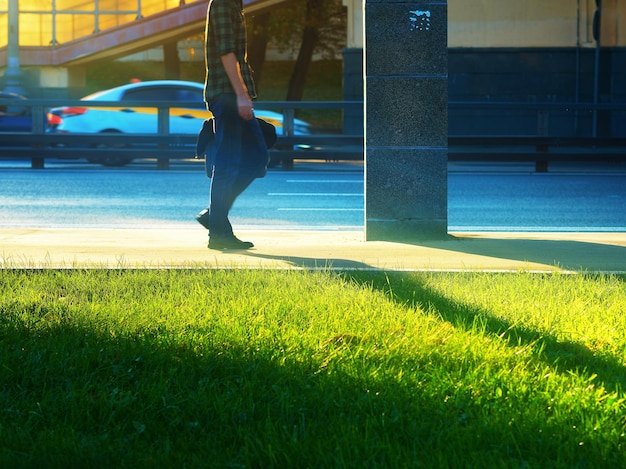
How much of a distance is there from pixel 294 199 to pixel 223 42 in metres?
6.71

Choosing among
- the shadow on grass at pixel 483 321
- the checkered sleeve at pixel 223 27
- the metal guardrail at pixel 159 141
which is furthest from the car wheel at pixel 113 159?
the shadow on grass at pixel 483 321

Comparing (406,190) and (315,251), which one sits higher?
(406,190)

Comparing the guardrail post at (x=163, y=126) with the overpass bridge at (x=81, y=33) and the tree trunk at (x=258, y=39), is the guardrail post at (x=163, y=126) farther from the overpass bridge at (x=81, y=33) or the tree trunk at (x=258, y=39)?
the tree trunk at (x=258, y=39)

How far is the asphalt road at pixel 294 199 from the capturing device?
38.8ft

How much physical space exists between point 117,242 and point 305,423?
510 centimetres

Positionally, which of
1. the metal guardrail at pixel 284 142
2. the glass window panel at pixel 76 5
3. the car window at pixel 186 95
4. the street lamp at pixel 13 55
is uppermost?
the glass window panel at pixel 76 5

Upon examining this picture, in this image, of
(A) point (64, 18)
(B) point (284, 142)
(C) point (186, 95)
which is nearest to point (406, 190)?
(B) point (284, 142)

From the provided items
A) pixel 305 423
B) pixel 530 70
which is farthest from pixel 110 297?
pixel 530 70

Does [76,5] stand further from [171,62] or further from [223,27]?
[223,27]

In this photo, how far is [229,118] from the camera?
7.98 m

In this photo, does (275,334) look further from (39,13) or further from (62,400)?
(39,13)

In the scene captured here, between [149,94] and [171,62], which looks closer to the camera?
[149,94]

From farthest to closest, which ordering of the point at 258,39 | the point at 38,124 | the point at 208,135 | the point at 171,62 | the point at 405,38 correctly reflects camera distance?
the point at 171,62 < the point at 258,39 < the point at 38,124 < the point at 405,38 < the point at 208,135

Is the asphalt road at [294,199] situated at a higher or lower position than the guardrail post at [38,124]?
lower
